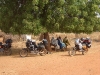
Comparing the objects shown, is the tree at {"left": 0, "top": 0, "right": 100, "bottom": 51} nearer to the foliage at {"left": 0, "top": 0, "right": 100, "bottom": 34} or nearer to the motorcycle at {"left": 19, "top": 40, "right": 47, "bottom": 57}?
the foliage at {"left": 0, "top": 0, "right": 100, "bottom": 34}

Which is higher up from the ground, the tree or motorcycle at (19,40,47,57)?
the tree

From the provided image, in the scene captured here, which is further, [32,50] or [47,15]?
[47,15]

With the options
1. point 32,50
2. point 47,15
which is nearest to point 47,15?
point 47,15

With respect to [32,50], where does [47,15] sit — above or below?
above

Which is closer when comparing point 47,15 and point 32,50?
point 32,50

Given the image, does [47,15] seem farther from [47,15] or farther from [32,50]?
[32,50]

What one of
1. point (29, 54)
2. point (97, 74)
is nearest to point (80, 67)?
point (97, 74)

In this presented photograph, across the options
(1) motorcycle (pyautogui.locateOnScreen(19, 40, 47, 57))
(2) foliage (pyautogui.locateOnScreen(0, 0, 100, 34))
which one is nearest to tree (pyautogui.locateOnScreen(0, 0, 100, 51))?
(2) foliage (pyautogui.locateOnScreen(0, 0, 100, 34))

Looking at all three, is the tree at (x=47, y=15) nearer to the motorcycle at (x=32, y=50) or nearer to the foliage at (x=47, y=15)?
the foliage at (x=47, y=15)

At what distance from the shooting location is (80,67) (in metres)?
11.3

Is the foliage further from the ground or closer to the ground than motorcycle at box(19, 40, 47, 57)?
further from the ground

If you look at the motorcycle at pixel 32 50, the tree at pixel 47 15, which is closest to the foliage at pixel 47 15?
the tree at pixel 47 15

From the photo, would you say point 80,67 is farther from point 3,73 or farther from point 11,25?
point 11,25

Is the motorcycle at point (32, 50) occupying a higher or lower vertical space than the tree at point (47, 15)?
lower
